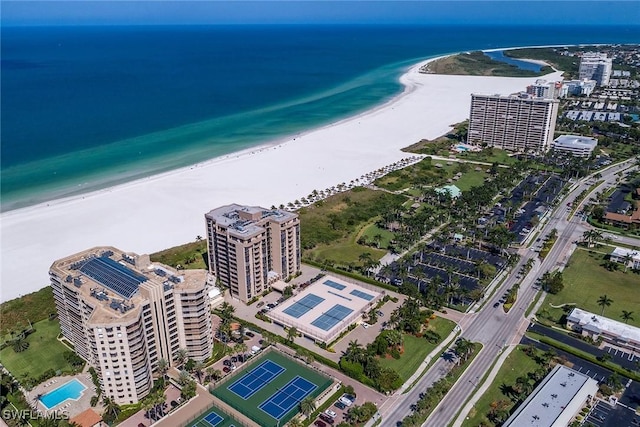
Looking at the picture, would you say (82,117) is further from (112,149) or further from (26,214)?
(26,214)

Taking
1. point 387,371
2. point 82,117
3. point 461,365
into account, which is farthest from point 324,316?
point 82,117

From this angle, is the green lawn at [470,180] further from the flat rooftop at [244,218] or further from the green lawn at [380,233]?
the flat rooftop at [244,218]

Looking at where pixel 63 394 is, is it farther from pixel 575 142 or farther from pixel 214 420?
pixel 575 142

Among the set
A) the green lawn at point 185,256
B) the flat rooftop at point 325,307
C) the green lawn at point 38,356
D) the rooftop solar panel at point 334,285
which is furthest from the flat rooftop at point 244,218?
the green lawn at point 38,356

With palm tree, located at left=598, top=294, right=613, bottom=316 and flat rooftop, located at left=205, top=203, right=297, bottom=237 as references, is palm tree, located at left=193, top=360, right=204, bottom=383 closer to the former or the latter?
flat rooftop, located at left=205, top=203, right=297, bottom=237

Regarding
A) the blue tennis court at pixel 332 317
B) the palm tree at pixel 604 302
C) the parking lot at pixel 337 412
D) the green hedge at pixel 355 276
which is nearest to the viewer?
the parking lot at pixel 337 412

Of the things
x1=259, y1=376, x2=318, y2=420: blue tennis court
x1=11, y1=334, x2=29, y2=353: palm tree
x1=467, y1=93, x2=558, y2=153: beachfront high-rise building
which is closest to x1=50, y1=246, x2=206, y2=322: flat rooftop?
x1=11, y1=334, x2=29, y2=353: palm tree

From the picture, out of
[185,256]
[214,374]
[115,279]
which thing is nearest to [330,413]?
[214,374]
